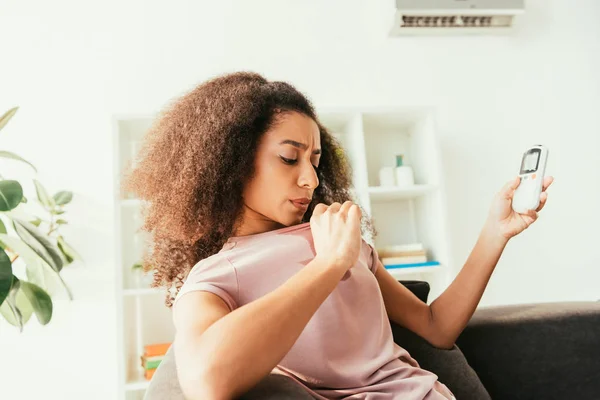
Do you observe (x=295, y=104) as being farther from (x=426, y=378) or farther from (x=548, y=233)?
(x=548, y=233)

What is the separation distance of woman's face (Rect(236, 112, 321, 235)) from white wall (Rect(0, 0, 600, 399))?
1.74 metres

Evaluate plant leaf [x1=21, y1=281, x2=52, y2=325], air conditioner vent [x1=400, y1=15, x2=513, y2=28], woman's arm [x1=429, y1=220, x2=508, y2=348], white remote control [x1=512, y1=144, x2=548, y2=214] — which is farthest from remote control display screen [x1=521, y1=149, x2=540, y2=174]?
air conditioner vent [x1=400, y1=15, x2=513, y2=28]

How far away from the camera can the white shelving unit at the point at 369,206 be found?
2160 millimetres

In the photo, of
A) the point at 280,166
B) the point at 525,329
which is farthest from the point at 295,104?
the point at 525,329

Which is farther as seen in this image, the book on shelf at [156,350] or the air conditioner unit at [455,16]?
the air conditioner unit at [455,16]

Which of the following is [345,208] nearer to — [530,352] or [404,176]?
[530,352]

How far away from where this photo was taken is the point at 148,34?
272 centimetres

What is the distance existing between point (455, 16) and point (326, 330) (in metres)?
2.51

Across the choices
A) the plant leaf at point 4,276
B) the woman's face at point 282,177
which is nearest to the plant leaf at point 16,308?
the plant leaf at point 4,276

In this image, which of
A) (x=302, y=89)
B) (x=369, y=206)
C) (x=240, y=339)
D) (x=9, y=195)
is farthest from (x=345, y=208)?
(x=302, y=89)

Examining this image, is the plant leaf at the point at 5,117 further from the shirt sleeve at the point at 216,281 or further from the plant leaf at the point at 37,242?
the shirt sleeve at the point at 216,281

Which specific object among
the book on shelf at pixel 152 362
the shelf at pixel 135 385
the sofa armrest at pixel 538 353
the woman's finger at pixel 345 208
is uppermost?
the woman's finger at pixel 345 208

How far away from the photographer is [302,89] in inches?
109

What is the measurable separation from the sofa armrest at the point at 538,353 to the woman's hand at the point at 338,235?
58cm
